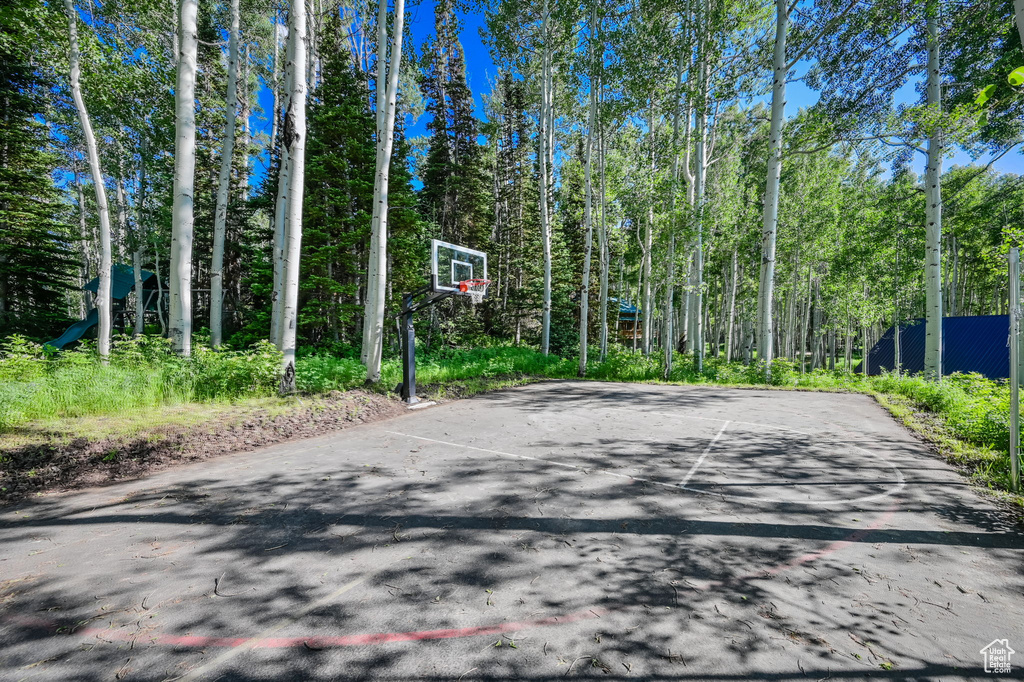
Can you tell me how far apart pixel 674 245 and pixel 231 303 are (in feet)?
64.2

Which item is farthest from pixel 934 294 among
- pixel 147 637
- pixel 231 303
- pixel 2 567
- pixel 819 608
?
pixel 231 303

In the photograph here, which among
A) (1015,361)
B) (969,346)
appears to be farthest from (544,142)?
(969,346)

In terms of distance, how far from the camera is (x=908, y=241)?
885 inches

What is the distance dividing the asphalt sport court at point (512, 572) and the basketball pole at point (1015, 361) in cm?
45

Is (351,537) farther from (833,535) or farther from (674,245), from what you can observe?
(674,245)

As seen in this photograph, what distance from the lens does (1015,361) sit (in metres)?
3.92

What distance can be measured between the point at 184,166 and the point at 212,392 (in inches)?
170

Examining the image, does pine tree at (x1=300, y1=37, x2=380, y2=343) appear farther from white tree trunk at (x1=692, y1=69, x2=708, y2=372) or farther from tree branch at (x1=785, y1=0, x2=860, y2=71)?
tree branch at (x1=785, y1=0, x2=860, y2=71)

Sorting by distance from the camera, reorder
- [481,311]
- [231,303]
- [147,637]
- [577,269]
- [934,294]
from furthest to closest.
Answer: [577,269] → [481,311] → [231,303] → [934,294] → [147,637]

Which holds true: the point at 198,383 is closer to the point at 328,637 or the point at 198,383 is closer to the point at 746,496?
the point at 328,637

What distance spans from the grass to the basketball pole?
227 mm

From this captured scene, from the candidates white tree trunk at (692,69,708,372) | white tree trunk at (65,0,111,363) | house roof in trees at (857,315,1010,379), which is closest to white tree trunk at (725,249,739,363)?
house roof in trees at (857,315,1010,379)

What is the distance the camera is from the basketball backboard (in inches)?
336

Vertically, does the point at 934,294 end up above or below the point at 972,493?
above
